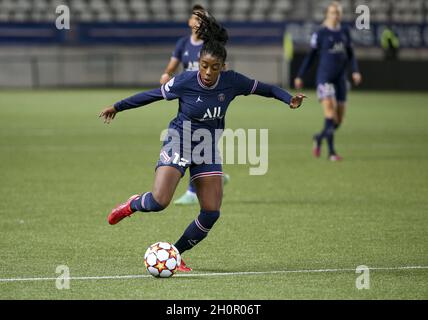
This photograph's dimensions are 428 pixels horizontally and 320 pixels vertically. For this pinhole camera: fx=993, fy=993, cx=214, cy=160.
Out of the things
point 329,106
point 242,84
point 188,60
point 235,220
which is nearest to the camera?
point 242,84

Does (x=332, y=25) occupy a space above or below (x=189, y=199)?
above

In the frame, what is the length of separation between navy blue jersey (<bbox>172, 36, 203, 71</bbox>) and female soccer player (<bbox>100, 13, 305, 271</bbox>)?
13.3 ft

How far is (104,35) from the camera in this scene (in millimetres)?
40156

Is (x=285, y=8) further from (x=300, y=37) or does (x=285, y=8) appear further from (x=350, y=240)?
(x=350, y=240)

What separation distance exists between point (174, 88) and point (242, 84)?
0.57 meters

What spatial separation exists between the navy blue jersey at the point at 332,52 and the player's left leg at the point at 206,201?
916 cm

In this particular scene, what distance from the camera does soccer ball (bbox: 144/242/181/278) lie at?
7793 millimetres

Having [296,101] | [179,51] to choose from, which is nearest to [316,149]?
[179,51]

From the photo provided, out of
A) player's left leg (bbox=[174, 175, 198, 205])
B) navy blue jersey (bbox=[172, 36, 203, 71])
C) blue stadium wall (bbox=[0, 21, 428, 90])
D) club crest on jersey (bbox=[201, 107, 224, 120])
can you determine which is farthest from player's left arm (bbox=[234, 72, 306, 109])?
blue stadium wall (bbox=[0, 21, 428, 90])

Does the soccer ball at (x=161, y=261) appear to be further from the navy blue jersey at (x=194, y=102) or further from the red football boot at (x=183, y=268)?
the navy blue jersey at (x=194, y=102)

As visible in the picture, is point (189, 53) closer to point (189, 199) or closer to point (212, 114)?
point (189, 199)

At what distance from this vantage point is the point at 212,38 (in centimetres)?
819

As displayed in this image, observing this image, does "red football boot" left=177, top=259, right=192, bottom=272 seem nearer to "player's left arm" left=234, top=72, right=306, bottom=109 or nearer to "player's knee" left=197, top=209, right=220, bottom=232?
"player's knee" left=197, top=209, right=220, bottom=232

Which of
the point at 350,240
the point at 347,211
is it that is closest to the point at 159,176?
the point at 350,240
